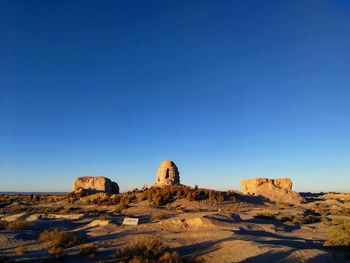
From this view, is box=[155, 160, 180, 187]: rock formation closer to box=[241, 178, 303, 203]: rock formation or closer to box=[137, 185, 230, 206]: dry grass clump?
box=[137, 185, 230, 206]: dry grass clump

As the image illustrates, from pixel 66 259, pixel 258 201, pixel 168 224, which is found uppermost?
pixel 258 201

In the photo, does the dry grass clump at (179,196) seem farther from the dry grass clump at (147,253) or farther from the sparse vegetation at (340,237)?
the dry grass clump at (147,253)

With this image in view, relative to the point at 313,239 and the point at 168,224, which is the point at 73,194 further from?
the point at 313,239

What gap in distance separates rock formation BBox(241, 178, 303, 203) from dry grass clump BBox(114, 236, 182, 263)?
25.6 metres

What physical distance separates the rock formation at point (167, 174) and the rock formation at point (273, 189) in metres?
8.24

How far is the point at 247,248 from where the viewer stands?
995cm

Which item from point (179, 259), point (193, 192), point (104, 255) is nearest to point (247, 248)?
point (179, 259)

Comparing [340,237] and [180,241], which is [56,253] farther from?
[340,237]

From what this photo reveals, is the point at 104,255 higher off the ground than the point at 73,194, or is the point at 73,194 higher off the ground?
the point at 73,194

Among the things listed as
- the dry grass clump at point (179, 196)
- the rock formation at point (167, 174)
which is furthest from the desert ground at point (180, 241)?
the rock formation at point (167, 174)

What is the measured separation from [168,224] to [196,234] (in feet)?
8.37

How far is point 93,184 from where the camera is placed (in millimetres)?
38438

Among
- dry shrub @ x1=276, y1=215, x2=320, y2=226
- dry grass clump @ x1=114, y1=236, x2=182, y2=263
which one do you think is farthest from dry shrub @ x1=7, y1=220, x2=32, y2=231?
dry shrub @ x1=276, y1=215, x2=320, y2=226

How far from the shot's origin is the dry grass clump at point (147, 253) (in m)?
8.56
